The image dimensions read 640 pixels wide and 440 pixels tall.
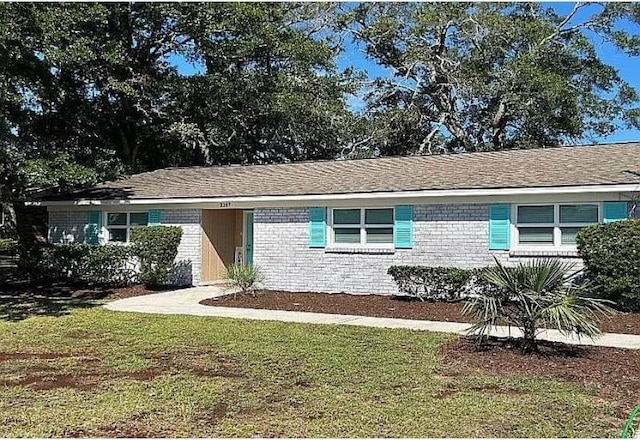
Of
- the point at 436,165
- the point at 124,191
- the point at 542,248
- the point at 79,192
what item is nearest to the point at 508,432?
the point at 542,248

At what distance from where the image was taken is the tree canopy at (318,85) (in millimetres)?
24281

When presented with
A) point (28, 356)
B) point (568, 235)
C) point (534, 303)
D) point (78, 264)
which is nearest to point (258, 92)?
point (78, 264)

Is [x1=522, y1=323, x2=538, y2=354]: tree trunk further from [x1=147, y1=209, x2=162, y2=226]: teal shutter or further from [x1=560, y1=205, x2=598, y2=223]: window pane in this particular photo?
[x1=147, y1=209, x2=162, y2=226]: teal shutter

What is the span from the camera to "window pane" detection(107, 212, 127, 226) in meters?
19.0

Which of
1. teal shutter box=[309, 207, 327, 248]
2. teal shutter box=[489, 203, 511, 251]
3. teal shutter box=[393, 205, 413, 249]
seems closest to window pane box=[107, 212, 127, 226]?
teal shutter box=[309, 207, 327, 248]

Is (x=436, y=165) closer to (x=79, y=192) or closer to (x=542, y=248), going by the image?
(x=542, y=248)

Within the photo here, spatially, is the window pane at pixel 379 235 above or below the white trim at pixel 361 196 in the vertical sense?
below

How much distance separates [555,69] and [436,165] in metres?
14.2

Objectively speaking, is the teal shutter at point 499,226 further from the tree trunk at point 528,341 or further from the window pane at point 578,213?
the tree trunk at point 528,341

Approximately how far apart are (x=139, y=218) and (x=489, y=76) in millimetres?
17735

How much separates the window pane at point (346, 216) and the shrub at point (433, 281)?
1962 mm

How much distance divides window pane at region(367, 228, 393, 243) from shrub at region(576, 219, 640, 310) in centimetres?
469

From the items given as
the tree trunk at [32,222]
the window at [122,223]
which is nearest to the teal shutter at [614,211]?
the window at [122,223]

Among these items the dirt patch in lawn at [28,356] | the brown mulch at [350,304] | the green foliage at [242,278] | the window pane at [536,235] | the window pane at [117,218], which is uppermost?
the window pane at [117,218]
